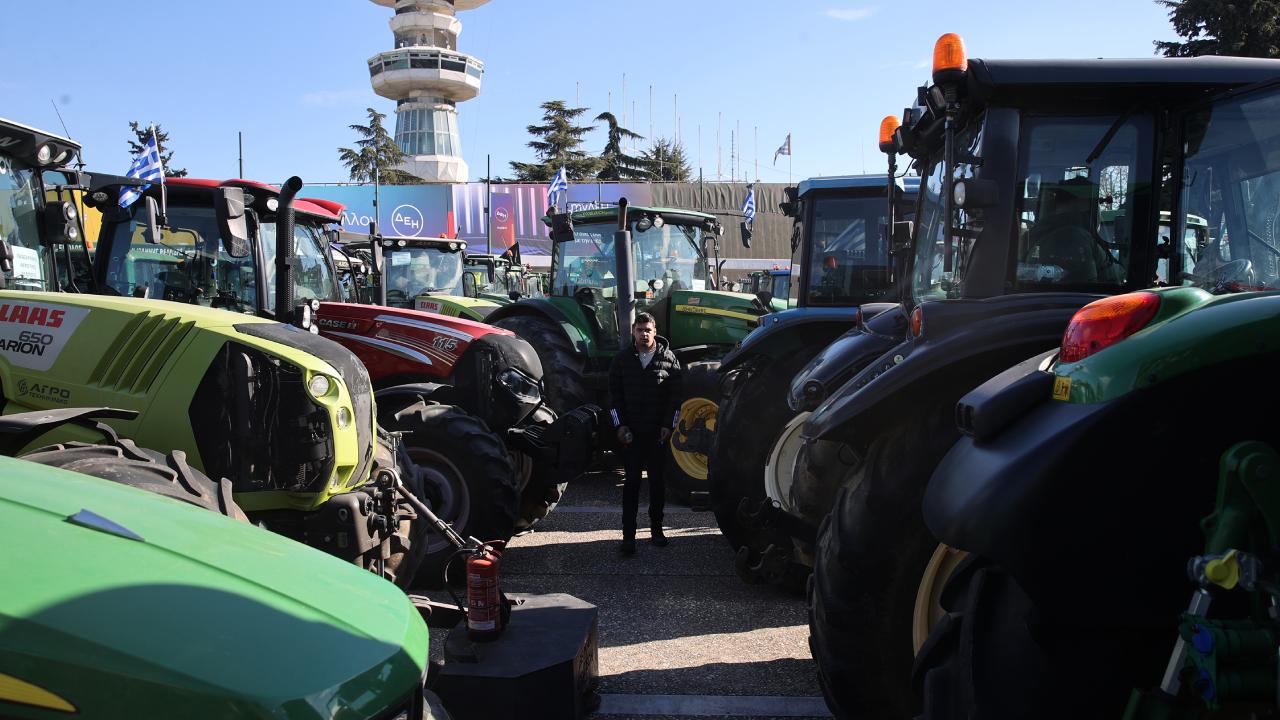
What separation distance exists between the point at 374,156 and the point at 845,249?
45344mm

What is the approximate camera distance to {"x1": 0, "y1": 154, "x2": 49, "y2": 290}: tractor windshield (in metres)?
5.09

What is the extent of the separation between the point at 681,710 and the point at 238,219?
3.10m

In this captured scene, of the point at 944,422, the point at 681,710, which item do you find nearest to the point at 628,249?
the point at 681,710

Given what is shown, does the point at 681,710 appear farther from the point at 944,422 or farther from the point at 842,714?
the point at 944,422

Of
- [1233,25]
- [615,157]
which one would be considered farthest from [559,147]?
[1233,25]

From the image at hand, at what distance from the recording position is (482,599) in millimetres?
3695

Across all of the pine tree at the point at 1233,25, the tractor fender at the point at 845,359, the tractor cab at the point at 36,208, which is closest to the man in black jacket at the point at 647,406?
the tractor fender at the point at 845,359

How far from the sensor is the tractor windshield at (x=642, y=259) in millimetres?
9828

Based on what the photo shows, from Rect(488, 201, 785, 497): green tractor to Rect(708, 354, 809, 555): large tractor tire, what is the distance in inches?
122

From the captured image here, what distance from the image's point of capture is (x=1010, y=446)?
78.0 inches

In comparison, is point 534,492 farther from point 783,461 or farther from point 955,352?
point 955,352

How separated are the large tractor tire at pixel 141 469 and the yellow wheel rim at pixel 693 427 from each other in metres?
4.91

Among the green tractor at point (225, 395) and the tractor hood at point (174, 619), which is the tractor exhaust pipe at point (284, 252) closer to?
the green tractor at point (225, 395)

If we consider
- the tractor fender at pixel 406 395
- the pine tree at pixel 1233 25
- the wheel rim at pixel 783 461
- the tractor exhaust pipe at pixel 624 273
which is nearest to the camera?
the wheel rim at pixel 783 461
